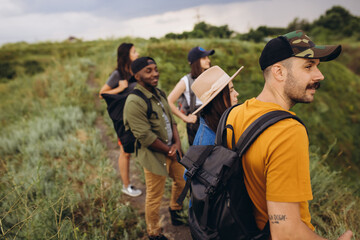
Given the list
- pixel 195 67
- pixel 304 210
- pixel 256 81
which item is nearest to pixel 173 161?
pixel 195 67

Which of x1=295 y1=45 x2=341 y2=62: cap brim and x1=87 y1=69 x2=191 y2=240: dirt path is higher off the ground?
x1=295 y1=45 x2=341 y2=62: cap brim

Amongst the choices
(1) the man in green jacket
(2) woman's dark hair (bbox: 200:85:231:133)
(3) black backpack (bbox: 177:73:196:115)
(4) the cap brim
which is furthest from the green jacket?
(4) the cap brim

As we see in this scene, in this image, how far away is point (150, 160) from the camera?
268 cm

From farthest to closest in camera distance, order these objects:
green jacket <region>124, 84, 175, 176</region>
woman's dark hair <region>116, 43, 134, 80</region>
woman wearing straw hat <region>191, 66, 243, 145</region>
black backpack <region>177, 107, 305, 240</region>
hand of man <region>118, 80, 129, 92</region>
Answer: woman's dark hair <region>116, 43, 134, 80</region>, hand of man <region>118, 80, 129, 92</region>, green jacket <region>124, 84, 175, 176</region>, woman wearing straw hat <region>191, 66, 243, 145</region>, black backpack <region>177, 107, 305, 240</region>

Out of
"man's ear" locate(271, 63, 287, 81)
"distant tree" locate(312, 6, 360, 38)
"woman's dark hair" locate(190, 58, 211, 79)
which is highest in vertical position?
"distant tree" locate(312, 6, 360, 38)

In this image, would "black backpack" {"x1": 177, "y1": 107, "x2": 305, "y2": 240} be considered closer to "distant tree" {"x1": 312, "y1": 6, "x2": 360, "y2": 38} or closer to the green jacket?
the green jacket

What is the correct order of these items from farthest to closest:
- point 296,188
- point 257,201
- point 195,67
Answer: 1. point 195,67
2. point 257,201
3. point 296,188

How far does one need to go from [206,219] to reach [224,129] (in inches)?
23.1

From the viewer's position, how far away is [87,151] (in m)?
5.36

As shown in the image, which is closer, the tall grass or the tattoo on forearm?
the tattoo on forearm

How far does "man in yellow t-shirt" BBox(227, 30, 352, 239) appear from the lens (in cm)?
107

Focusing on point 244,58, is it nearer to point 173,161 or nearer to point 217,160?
point 173,161

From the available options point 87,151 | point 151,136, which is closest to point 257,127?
point 151,136

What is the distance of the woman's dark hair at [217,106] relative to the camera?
1735 millimetres
